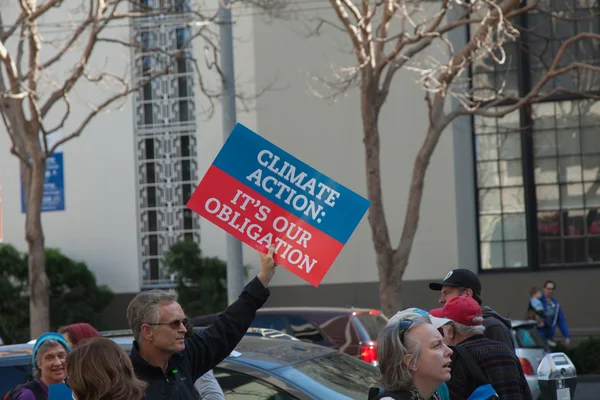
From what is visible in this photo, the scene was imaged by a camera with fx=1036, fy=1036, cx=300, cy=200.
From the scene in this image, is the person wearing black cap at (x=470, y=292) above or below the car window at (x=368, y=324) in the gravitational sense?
above

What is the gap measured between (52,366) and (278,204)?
1.59 metres

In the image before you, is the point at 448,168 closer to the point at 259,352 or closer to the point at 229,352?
the point at 259,352

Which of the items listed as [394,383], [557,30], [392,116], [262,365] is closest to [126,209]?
[392,116]

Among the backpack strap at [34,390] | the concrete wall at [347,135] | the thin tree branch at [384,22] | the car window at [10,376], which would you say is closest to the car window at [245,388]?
the backpack strap at [34,390]

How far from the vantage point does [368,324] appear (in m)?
12.8

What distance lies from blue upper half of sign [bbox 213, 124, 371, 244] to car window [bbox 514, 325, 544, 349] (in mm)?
8098

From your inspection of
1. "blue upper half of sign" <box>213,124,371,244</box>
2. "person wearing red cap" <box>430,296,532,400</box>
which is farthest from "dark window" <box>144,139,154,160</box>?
"person wearing red cap" <box>430,296,532,400</box>

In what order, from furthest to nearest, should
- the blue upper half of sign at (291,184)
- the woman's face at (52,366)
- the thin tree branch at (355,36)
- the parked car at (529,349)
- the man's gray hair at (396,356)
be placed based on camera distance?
the thin tree branch at (355,36), the parked car at (529,349), the woman's face at (52,366), the blue upper half of sign at (291,184), the man's gray hair at (396,356)

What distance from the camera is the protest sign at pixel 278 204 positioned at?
17.4ft

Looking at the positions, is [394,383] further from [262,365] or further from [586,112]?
[586,112]

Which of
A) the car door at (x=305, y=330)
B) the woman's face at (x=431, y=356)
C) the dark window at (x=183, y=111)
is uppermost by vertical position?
the dark window at (x=183, y=111)

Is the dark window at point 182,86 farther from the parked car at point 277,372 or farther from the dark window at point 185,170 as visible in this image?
the parked car at point 277,372

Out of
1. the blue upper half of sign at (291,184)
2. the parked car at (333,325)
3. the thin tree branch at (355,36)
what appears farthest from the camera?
the thin tree branch at (355,36)

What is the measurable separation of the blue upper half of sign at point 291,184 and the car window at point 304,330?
7444 mm
